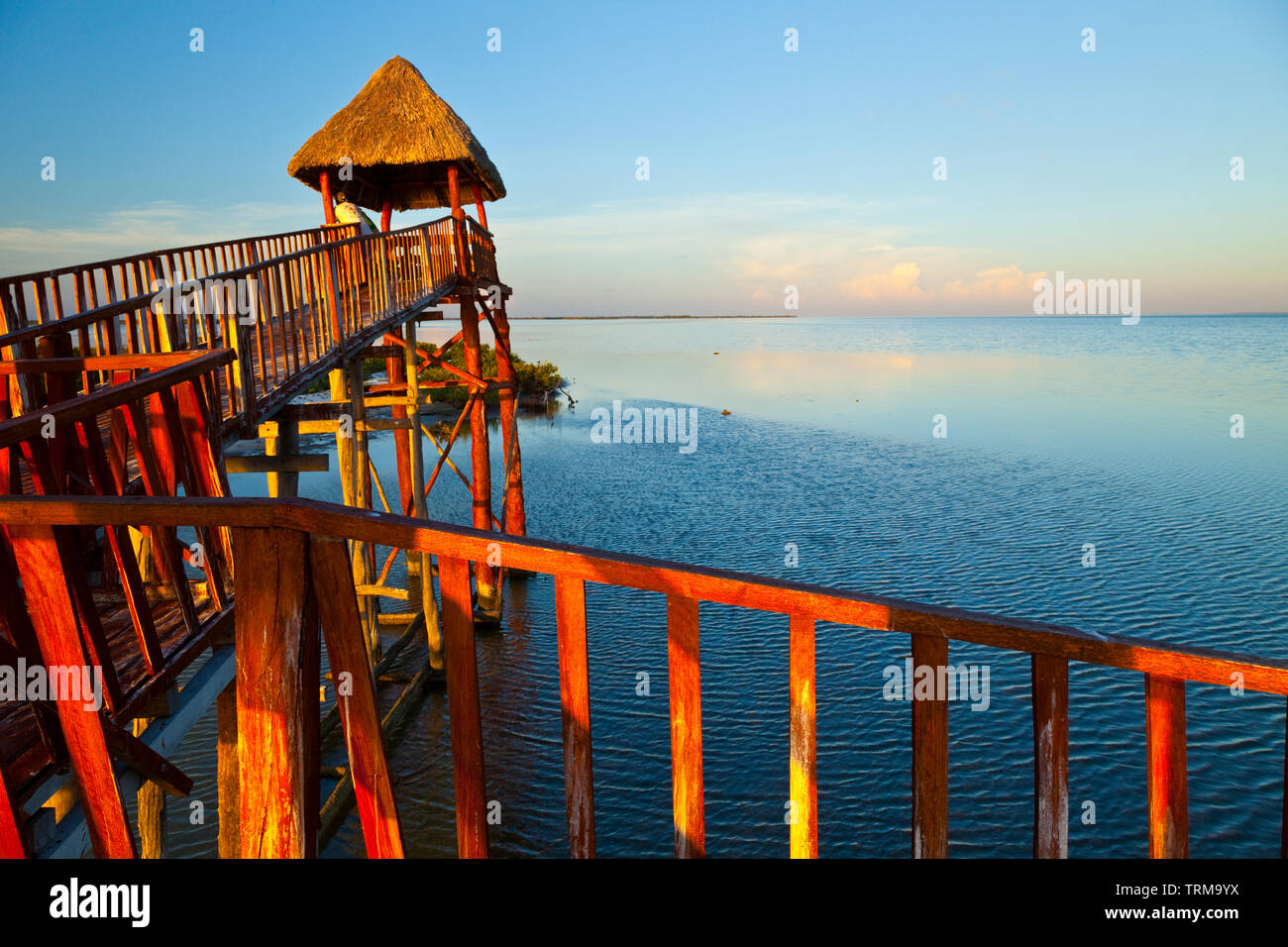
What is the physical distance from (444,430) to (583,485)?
12.9 m

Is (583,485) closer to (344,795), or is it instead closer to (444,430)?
(444,430)

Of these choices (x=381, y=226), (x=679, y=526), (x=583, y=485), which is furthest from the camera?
(x=583, y=485)

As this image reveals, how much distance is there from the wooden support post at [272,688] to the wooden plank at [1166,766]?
189 cm

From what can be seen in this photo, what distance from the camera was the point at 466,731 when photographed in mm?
1976

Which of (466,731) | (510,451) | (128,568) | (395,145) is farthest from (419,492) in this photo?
(466,731)

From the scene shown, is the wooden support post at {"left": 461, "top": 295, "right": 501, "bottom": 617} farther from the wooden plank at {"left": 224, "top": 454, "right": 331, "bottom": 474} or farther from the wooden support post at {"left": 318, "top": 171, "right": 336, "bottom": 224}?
the wooden plank at {"left": 224, "top": 454, "right": 331, "bottom": 474}

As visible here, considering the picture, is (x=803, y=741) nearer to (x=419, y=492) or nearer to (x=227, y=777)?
(x=227, y=777)

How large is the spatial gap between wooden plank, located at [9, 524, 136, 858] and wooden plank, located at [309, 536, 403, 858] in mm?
646

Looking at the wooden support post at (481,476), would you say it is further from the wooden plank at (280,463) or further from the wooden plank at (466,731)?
the wooden plank at (466,731)

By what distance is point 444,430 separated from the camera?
1380 inches

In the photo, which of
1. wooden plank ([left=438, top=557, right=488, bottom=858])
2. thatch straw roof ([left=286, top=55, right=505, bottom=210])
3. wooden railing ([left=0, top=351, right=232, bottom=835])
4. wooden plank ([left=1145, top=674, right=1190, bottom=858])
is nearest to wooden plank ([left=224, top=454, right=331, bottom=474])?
wooden railing ([left=0, top=351, right=232, bottom=835])

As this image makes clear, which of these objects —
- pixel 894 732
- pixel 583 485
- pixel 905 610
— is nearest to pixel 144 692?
pixel 905 610

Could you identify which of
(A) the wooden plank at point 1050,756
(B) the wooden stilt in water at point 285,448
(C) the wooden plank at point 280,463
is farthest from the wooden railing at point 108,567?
(B) the wooden stilt in water at point 285,448

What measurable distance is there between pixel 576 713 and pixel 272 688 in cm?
68
